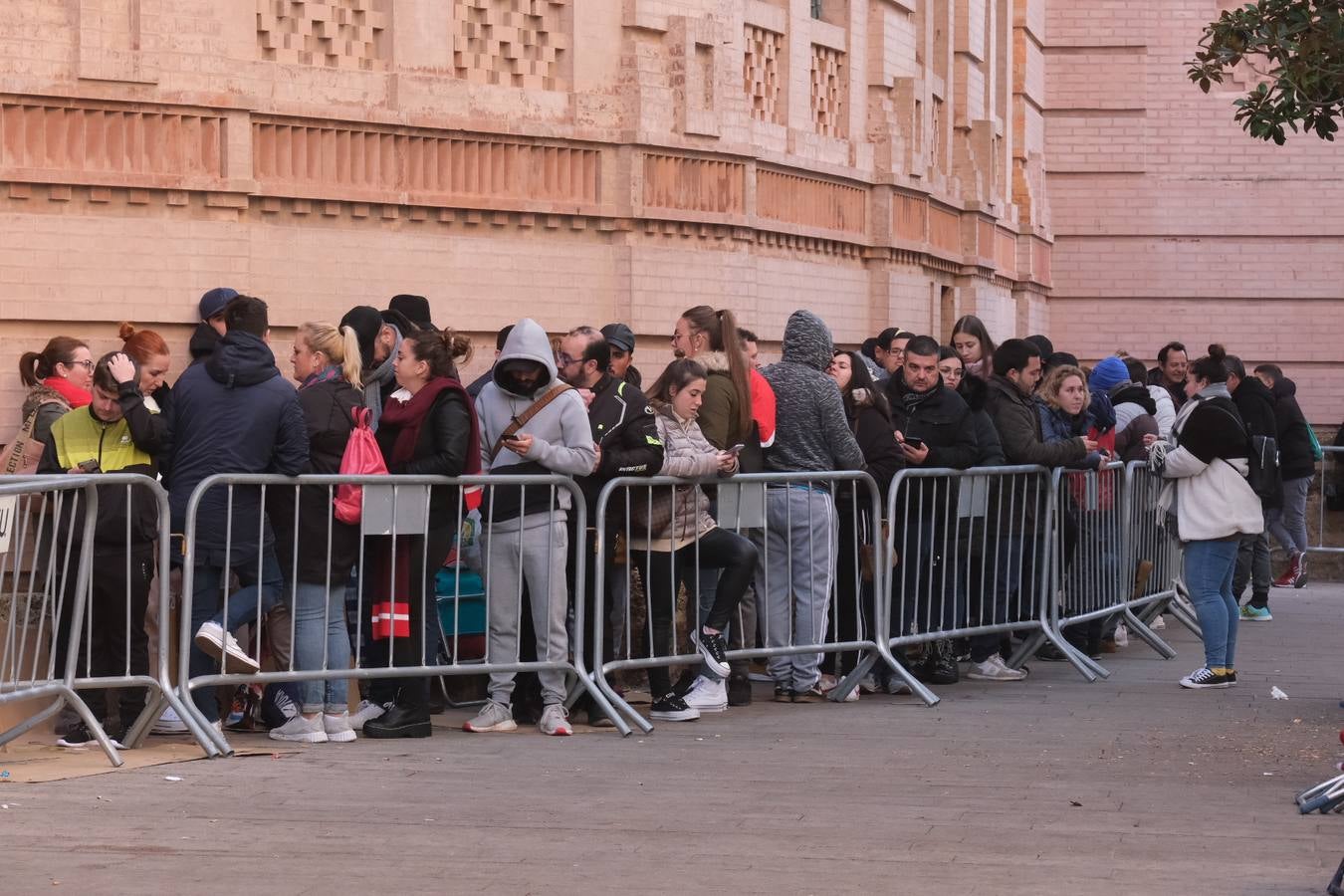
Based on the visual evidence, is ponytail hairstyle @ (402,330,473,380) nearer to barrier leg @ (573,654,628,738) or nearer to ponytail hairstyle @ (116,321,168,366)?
ponytail hairstyle @ (116,321,168,366)

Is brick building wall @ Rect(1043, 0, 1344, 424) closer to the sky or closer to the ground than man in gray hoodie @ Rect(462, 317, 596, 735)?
closer to the sky

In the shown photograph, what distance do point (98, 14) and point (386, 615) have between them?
14.2ft

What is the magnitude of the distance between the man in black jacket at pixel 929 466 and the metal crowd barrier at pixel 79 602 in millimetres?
3992

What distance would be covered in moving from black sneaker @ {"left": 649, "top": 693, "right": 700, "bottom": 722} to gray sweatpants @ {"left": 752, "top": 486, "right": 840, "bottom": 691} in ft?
2.71

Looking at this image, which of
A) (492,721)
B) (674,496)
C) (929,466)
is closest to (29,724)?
(492,721)

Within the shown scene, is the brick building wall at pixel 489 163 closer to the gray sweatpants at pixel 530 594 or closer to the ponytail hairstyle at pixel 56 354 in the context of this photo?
the ponytail hairstyle at pixel 56 354

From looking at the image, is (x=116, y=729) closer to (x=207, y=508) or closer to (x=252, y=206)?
(x=207, y=508)

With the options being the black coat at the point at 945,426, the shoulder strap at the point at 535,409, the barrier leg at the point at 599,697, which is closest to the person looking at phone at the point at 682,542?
the barrier leg at the point at 599,697

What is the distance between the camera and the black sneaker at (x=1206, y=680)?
11883 mm

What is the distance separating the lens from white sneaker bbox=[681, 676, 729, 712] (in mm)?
10586

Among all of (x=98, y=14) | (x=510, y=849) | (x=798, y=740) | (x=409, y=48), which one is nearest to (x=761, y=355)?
(x=409, y=48)

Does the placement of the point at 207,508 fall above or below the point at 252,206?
below

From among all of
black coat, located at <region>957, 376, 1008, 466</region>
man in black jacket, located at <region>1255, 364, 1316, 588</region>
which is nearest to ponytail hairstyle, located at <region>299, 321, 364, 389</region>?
black coat, located at <region>957, 376, 1008, 466</region>

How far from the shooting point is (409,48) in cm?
1345
